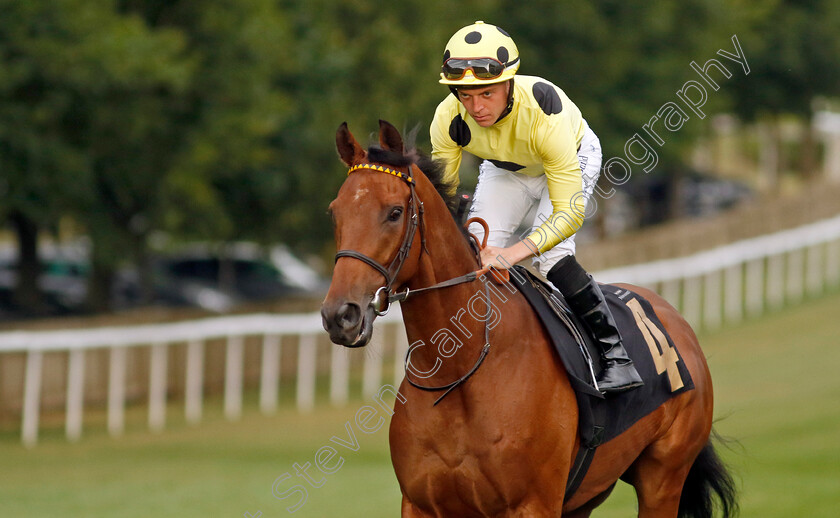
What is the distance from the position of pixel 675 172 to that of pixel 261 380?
1532 centimetres

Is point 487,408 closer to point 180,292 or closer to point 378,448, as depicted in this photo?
point 378,448

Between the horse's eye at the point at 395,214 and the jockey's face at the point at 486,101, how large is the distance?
711mm

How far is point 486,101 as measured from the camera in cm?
430

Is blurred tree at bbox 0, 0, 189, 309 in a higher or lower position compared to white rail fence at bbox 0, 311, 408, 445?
higher

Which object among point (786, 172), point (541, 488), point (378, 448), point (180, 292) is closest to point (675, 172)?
point (180, 292)

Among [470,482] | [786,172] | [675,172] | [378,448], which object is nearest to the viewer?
[470,482]

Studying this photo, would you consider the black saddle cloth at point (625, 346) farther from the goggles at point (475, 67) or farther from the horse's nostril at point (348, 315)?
the horse's nostril at point (348, 315)

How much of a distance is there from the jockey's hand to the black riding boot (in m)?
0.33

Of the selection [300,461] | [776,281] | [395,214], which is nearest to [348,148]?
[395,214]

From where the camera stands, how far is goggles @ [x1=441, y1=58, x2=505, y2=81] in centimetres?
420

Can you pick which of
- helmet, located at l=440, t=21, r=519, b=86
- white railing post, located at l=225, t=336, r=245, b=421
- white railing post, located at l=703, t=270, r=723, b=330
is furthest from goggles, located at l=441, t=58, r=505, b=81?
white railing post, located at l=703, t=270, r=723, b=330

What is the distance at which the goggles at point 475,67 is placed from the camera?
4.20 m

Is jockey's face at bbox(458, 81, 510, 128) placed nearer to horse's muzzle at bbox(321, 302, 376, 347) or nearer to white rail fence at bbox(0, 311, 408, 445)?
horse's muzzle at bbox(321, 302, 376, 347)

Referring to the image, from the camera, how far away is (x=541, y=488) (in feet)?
13.7
